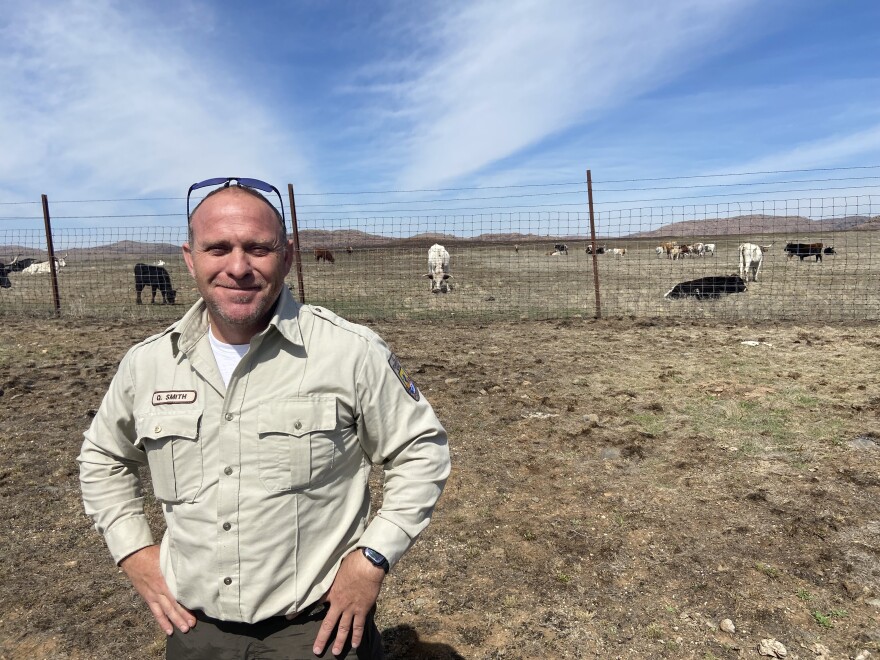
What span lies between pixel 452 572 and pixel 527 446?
5.27 ft

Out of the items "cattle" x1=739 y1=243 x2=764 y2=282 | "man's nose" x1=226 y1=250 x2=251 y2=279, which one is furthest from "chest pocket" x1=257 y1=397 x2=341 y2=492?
"cattle" x1=739 y1=243 x2=764 y2=282

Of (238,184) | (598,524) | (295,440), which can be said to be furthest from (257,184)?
(598,524)

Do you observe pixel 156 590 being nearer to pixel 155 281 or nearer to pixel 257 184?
pixel 257 184

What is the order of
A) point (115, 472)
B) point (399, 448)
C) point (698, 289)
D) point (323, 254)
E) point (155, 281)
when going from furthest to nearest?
point (323, 254) < point (155, 281) < point (698, 289) < point (115, 472) < point (399, 448)

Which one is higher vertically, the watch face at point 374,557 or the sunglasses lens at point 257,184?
the sunglasses lens at point 257,184

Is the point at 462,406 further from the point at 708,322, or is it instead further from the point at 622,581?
the point at 708,322

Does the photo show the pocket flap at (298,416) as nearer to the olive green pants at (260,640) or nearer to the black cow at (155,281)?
the olive green pants at (260,640)

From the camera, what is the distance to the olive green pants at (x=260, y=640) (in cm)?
141

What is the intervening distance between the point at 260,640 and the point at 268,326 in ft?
2.55

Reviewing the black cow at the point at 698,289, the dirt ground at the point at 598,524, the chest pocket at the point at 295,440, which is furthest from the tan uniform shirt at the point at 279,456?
the black cow at the point at 698,289

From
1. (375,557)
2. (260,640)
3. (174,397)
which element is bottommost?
(260,640)

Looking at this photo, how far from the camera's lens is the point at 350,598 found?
4.48ft

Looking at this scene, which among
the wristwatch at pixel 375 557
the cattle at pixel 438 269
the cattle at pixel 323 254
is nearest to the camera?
the wristwatch at pixel 375 557

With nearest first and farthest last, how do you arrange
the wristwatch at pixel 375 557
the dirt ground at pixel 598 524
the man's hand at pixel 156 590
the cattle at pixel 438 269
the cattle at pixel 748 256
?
the wristwatch at pixel 375 557 < the man's hand at pixel 156 590 < the dirt ground at pixel 598 524 < the cattle at pixel 438 269 < the cattle at pixel 748 256
